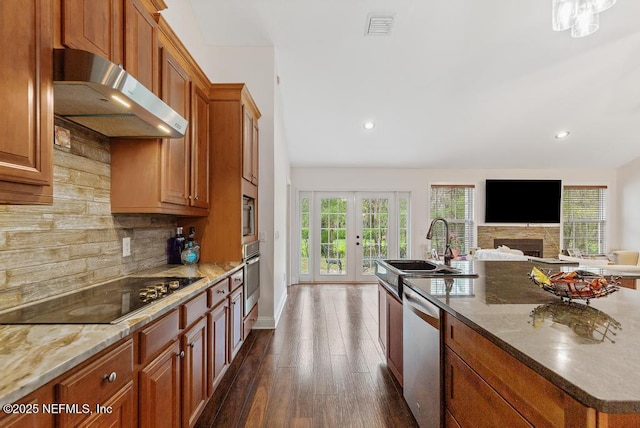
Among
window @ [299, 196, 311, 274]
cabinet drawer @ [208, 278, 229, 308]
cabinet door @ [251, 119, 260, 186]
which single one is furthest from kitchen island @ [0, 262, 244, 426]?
window @ [299, 196, 311, 274]

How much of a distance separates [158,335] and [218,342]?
34.8 inches

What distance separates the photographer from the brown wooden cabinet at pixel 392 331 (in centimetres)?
230

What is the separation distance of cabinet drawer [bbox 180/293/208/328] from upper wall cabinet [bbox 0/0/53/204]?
2.64 ft

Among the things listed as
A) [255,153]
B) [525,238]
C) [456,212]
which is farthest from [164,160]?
[525,238]

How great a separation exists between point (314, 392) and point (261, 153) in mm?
2538

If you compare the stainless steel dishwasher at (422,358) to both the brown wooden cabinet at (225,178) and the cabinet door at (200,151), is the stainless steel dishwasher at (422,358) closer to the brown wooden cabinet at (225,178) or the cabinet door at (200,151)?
the brown wooden cabinet at (225,178)

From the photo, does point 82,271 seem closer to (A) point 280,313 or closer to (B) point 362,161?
(A) point 280,313

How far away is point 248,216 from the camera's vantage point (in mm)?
3328

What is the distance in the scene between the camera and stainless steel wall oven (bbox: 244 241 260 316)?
2.99 metres

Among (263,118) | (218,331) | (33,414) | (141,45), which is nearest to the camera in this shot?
(33,414)

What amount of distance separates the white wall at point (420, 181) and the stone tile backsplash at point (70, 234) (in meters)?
4.48

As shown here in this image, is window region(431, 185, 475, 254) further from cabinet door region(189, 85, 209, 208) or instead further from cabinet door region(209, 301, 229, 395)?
cabinet door region(209, 301, 229, 395)

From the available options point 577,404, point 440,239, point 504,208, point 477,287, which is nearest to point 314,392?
point 477,287

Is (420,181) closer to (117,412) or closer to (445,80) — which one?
(445,80)
